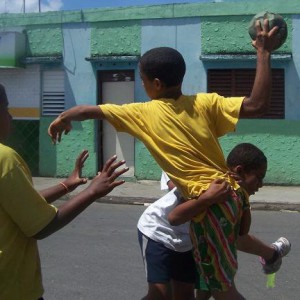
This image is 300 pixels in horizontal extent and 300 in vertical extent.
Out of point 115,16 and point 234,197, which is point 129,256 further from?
point 115,16

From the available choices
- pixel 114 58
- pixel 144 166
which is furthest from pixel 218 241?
pixel 114 58

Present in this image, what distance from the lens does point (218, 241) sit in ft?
11.3

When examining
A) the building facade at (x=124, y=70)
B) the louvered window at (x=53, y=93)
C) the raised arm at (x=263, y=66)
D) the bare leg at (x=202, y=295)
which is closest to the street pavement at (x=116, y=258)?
the bare leg at (x=202, y=295)

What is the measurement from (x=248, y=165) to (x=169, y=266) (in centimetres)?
74

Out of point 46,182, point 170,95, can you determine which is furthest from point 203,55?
point 170,95

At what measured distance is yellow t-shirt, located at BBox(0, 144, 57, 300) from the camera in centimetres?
266

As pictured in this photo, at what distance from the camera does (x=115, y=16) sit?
15867 mm

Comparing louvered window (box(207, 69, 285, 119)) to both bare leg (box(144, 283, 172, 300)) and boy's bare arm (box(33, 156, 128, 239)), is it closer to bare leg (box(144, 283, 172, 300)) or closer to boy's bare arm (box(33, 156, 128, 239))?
bare leg (box(144, 283, 172, 300))

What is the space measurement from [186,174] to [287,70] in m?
11.9

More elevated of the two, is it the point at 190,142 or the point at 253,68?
the point at 253,68

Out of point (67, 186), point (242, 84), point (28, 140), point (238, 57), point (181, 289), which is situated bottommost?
point (181, 289)

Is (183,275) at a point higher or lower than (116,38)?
lower

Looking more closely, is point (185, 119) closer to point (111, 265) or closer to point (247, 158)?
point (247, 158)

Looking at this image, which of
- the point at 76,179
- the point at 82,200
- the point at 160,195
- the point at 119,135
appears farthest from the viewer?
the point at 119,135
